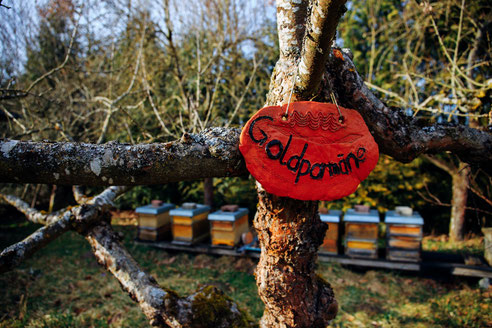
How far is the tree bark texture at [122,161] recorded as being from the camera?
1194 mm

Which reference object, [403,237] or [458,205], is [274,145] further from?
[458,205]

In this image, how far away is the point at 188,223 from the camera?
→ 18.3ft

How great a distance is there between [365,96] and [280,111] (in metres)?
0.57

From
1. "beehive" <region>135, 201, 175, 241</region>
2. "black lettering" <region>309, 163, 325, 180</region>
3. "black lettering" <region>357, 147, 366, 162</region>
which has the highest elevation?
"black lettering" <region>357, 147, 366, 162</region>

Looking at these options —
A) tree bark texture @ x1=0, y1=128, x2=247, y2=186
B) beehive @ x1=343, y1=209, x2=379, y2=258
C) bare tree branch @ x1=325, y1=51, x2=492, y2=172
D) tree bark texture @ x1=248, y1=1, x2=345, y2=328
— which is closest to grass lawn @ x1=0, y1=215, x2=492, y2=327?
beehive @ x1=343, y1=209, x2=379, y2=258

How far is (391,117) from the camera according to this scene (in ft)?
5.67

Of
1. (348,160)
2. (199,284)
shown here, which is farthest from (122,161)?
(199,284)

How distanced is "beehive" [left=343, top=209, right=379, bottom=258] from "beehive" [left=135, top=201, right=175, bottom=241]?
11.0ft

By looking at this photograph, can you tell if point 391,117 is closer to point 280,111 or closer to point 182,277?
point 280,111

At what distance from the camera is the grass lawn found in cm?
373

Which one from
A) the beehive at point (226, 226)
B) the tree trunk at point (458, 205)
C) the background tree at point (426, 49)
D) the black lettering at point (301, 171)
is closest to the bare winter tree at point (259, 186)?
the black lettering at point (301, 171)

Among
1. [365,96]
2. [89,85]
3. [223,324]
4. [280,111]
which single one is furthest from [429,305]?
[89,85]

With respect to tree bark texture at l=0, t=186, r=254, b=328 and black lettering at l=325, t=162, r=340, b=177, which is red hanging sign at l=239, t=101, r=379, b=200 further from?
tree bark texture at l=0, t=186, r=254, b=328

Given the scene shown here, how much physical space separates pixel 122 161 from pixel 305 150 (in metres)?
0.81
